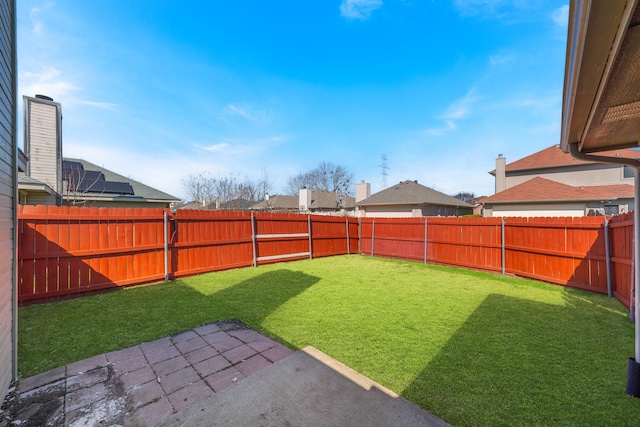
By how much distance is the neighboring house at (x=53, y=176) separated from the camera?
7.93m

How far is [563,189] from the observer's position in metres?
14.1

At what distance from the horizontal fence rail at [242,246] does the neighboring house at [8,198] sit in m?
2.51

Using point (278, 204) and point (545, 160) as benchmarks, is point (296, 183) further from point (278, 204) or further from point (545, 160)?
point (545, 160)

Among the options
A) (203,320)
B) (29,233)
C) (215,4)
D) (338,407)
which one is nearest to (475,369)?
(338,407)

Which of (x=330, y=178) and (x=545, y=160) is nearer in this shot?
(x=545, y=160)

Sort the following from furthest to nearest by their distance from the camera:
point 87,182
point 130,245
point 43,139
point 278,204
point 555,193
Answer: point 278,204 → point 555,193 → point 87,182 → point 43,139 → point 130,245

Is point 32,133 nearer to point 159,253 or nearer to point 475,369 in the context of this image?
point 159,253

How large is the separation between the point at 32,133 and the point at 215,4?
23.8 ft

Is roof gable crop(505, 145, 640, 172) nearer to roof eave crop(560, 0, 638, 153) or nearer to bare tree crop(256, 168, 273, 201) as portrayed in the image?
roof eave crop(560, 0, 638, 153)

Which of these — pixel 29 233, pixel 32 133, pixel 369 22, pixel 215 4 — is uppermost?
pixel 369 22

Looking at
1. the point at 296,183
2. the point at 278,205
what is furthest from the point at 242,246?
the point at 296,183

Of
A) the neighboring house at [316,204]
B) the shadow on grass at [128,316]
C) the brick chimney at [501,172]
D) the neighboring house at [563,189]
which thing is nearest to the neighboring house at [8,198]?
the shadow on grass at [128,316]

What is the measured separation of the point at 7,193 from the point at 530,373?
490 cm

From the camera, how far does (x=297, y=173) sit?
4150cm
